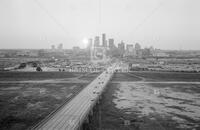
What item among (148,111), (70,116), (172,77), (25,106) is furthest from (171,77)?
(70,116)

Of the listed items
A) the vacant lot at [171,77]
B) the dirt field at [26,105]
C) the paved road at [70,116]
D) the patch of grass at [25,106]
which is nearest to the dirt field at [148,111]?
the paved road at [70,116]

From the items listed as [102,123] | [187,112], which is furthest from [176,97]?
[102,123]

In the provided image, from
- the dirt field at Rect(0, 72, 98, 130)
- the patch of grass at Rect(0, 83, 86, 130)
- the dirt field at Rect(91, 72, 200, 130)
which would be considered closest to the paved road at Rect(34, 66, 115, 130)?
the dirt field at Rect(91, 72, 200, 130)

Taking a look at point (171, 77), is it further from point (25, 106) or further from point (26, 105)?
point (25, 106)

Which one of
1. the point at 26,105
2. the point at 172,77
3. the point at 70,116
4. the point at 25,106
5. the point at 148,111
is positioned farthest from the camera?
the point at 172,77

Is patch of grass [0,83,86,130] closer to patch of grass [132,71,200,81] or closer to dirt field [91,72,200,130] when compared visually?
dirt field [91,72,200,130]

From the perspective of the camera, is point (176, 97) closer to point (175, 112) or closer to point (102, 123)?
point (175, 112)

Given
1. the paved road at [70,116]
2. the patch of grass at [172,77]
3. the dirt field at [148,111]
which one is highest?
the paved road at [70,116]

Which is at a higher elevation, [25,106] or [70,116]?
[70,116]

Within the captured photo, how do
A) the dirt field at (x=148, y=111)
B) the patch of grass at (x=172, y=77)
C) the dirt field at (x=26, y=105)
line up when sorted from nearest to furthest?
the dirt field at (x=148, y=111), the dirt field at (x=26, y=105), the patch of grass at (x=172, y=77)

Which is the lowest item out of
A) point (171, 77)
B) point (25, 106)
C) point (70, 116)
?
point (25, 106)

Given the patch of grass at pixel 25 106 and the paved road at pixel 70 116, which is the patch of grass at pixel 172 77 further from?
the paved road at pixel 70 116
